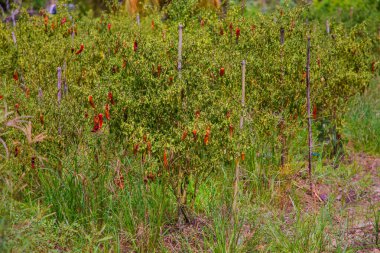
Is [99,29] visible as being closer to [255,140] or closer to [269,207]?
[255,140]

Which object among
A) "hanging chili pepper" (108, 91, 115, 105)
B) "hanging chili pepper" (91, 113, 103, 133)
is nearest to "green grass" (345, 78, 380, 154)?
"hanging chili pepper" (108, 91, 115, 105)

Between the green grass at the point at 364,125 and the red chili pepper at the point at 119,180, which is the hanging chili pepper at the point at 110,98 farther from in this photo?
the green grass at the point at 364,125

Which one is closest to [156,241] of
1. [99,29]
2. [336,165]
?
[336,165]

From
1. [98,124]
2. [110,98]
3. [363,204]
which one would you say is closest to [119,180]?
[98,124]

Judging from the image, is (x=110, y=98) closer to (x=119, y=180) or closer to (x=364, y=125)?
(x=119, y=180)

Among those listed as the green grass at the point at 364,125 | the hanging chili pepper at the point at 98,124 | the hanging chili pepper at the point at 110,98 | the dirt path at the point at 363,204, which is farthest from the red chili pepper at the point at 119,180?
the green grass at the point at 364,125

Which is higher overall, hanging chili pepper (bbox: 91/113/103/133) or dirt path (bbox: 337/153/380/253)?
hanging chili pepper (bbox: 91/113/103/133)

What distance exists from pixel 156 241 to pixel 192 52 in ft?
5.16

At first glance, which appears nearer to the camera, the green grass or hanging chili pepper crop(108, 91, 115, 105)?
hanging chili pepper crop(108, 91, 115, 105)

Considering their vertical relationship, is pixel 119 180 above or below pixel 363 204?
above

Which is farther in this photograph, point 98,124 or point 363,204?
point 363,204

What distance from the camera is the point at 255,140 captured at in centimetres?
710

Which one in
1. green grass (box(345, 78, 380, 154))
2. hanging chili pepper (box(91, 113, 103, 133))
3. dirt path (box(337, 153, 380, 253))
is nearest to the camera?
hanging chili pepper (box(91, 113, 103, 133))

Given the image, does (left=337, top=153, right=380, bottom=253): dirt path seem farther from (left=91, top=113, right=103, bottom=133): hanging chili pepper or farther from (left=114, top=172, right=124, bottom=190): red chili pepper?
(left=91, top=113, right=103, bottom=133): hanging chili pepper
